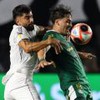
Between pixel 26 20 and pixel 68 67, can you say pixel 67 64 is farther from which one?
pixel 26 20

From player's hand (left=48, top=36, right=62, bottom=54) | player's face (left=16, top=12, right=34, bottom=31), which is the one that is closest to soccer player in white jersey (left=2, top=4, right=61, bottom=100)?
player's face (left=16, top=12, right=34, bottom=31)

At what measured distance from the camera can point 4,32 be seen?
351 inches

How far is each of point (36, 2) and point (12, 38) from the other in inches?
102

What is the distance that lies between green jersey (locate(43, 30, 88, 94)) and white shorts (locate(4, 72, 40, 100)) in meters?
0.39

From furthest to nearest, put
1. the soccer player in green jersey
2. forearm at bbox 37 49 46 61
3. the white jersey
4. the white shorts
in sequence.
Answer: the white jersey → the white shorts → forearm at bbox 37 49 46 61 → the soccer player in green jersey

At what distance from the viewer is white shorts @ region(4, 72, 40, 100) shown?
20.4ft

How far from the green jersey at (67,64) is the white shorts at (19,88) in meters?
0.39

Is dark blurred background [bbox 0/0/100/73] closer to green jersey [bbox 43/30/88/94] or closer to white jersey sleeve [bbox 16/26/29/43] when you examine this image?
white jersey sleeve [bbox 16/26/29/43]

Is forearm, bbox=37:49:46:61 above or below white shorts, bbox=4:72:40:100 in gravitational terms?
above

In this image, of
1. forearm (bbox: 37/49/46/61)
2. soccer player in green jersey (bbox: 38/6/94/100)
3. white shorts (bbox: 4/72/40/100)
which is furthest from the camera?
white shorts (bbox: 4/72/40/100)

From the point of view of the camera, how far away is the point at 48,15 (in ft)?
29.3

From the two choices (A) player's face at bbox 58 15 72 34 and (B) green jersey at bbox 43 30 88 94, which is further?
(A) player's face at bbox 58 15 72 34


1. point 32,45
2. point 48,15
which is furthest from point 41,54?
point 48,15

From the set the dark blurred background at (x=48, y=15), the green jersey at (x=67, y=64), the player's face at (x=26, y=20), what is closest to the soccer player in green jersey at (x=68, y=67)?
the green jersey at (x=67, y=64)
